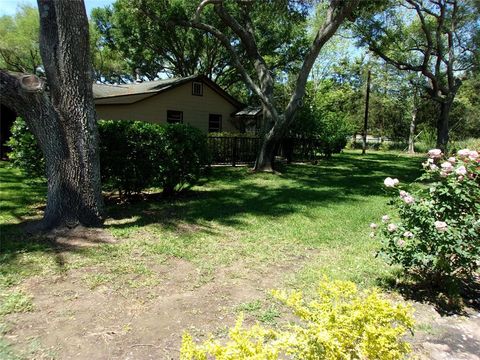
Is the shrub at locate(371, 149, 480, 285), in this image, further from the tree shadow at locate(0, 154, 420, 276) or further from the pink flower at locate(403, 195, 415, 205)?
the tree shadow at locate(0, 154, 420, 276)

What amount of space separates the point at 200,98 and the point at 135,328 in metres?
17.5

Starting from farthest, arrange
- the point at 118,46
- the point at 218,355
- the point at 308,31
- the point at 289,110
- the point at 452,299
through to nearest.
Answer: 1. the point at 308,31
2. the point at 118,46
3. the point at 289,110
4. the point at 452,299
5. the point at 218,355

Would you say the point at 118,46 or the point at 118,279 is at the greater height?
the point at 118,46

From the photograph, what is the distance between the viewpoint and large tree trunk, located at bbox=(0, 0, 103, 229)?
4914mm

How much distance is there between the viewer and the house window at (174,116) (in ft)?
61.5

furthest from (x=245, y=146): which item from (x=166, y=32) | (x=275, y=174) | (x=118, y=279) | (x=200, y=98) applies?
(x=118, y=279)

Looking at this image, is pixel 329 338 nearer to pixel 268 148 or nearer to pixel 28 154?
pixel 28 154

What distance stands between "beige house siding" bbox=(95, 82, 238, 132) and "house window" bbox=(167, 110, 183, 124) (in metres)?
0.18

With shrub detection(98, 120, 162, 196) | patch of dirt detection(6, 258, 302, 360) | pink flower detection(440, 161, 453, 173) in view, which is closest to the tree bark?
shrub detection(98, 120, 162, 196)

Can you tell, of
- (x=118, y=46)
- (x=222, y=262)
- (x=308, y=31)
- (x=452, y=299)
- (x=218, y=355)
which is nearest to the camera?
Result: (x=218, y=355)

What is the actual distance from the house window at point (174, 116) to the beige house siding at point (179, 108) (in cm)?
18

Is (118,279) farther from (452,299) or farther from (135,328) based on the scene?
(452,299)

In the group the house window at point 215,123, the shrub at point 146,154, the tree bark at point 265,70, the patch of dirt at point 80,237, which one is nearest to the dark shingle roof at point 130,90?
the house window at point 215,123

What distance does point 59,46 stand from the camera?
4.93 m
